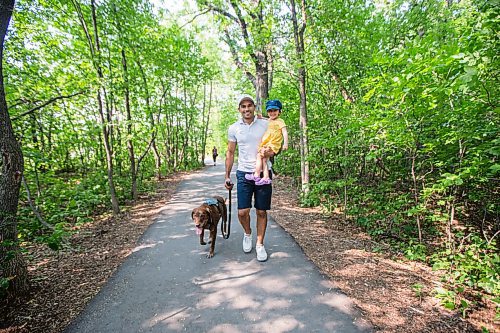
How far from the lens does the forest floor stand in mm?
2309

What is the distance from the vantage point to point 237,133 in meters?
3.43

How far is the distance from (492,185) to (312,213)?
11.4 feet

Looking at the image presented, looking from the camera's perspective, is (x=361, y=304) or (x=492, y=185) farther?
(x=492, y=185)

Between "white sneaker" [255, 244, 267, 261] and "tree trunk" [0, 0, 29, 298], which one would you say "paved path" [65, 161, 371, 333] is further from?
"tree trunk" [0, 0, 29, 298]

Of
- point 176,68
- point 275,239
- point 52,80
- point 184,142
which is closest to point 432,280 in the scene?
point 275,239

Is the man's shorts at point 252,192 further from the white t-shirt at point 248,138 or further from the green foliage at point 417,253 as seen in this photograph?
the green foliage at point 417,253

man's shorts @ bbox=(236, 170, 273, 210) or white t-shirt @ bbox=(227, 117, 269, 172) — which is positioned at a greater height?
white t-shirt @ bbox=(227, 117, 269, 172)

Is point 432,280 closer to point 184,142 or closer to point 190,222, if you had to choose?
point 190,222

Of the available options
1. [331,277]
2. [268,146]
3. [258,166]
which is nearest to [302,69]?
[268,146]

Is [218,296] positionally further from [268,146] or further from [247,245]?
[268,146]

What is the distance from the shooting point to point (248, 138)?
11.1ft

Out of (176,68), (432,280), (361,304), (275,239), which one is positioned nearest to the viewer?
(361,304)

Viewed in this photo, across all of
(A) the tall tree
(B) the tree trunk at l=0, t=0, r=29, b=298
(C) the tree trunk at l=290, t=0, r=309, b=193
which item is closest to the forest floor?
(B) the tree trunk at l=0, t=0, r=29, b=298

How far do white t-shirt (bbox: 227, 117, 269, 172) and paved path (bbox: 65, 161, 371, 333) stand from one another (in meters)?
1.56
